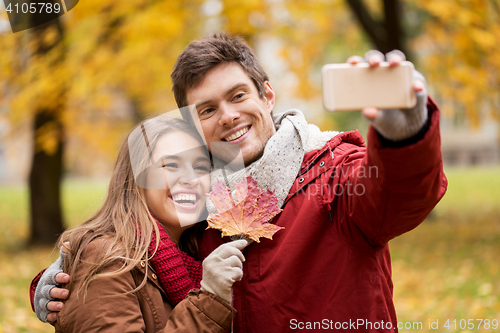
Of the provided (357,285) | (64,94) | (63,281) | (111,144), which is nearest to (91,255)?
(63,281)

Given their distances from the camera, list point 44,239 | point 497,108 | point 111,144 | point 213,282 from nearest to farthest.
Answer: point 213,282
point 497,108
point 44,239
point 111,144

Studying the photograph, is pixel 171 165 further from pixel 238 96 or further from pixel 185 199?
pixel 238 96

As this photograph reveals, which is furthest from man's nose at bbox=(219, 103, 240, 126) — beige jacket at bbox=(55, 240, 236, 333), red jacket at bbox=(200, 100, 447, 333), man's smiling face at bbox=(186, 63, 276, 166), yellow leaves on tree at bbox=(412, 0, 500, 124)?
yellow leaves on tree at bbox=(412, 0, 500, 124)

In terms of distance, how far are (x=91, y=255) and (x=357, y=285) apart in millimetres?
1078

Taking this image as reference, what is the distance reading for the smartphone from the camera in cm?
118

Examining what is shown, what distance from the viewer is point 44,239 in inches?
324

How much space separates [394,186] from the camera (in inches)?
53.3

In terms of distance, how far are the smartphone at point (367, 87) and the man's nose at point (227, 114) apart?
861 millimetres

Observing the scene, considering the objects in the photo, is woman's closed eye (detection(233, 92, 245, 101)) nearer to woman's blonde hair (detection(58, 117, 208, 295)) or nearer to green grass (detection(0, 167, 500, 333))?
woman's blonde hair (detection(58, 117, 208, 295))

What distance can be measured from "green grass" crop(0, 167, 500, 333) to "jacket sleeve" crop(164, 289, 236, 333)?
902 mm

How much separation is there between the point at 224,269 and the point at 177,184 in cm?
55

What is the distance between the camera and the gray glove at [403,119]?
1.22m

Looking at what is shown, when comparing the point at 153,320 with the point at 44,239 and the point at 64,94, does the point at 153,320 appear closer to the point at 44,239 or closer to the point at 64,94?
the point at 64,94

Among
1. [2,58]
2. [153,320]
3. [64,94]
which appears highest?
[2,58]
